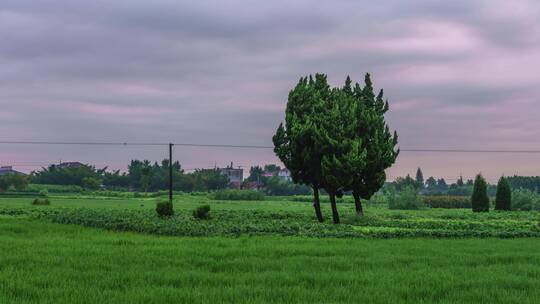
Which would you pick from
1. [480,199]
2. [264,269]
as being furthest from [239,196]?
[264,269]

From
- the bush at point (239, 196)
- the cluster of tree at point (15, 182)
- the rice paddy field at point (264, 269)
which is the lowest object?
the rice paddy field at point (264, 269)

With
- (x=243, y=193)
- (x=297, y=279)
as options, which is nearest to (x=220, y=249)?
(x=297, y=279)

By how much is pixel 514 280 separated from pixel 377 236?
11.6m

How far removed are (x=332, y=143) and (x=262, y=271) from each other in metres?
19.8

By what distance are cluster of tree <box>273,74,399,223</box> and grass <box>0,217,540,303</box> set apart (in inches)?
483

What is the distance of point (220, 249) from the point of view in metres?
18.1

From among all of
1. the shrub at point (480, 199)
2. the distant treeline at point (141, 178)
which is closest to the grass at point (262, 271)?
the shrub at point (480, 199)

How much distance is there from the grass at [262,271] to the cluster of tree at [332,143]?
12257mm

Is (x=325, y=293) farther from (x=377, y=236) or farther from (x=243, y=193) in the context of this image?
(x=243, y=193)

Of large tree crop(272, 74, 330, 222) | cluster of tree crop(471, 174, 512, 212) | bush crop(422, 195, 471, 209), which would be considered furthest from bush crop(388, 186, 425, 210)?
large tree crop(272, 74, 330, 222)

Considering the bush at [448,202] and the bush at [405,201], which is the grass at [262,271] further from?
the bush at [448,202]

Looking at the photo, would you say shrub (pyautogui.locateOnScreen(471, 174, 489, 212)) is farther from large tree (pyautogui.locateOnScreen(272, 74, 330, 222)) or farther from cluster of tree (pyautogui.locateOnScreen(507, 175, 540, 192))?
cluster of tree (pyautogui.locateOnScreen(507, 175, 540, 192))

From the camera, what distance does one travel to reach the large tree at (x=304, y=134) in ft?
114

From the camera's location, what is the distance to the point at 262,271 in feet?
47.0
